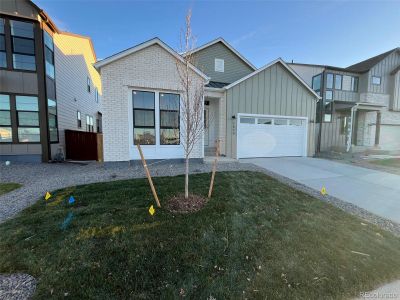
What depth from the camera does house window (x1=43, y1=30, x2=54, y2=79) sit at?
31.7 ft

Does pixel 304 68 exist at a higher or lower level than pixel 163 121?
higher

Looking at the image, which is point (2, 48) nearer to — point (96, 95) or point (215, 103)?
point (96, 95)

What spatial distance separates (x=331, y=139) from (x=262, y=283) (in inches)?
654

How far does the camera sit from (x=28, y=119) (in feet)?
30.6

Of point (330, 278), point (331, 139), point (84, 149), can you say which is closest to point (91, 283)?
point (330, 278)

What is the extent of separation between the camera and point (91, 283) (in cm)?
218

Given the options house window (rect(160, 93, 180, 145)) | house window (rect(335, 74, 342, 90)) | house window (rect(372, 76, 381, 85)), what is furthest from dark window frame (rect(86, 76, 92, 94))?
house window (rect(372, 76, 381, 85))

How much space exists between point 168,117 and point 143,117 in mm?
1037

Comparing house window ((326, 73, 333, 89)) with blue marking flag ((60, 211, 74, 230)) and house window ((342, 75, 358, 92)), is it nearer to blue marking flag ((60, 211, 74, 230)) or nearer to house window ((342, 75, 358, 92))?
house window ((342, 75, 358, 92))

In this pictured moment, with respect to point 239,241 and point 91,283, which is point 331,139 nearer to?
point 239,241

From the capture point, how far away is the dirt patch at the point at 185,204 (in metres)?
3.85

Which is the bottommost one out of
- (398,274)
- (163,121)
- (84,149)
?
(398,274)

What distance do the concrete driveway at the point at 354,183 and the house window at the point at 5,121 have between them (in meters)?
11.4

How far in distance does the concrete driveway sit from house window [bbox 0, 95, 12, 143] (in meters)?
11.4
